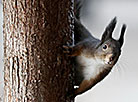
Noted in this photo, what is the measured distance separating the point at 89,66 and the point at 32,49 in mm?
246

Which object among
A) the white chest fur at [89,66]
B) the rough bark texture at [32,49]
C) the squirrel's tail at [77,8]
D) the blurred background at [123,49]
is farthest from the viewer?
the blurred background at [123,49]

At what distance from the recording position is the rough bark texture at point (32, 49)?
1.07 metres

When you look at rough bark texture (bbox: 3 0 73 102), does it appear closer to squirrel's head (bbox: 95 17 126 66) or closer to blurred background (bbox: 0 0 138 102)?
squirrel's head (bbox: 95 17 126 66)

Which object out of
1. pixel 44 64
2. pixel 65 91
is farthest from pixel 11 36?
pixel 65 91

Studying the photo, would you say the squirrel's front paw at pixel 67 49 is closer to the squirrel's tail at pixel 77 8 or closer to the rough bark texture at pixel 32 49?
the rough bark texture at pixel 32 49

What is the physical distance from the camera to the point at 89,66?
1213 mm

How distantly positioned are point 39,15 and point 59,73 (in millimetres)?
216

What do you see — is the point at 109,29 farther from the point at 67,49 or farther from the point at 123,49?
the point at 123,49

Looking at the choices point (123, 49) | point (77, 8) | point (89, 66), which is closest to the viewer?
point (89, 66)

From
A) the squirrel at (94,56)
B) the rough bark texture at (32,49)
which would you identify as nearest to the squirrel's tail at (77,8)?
the squirrel at (94,56)

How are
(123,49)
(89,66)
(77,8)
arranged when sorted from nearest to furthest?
(89,66)
(77,8)
(123,49)

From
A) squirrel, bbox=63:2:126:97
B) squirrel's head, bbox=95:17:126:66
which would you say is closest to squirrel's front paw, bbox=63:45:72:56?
squirrel, bbox=63:2:126:97

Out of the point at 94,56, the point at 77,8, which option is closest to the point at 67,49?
the point at 94,56

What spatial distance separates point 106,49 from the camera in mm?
1118
